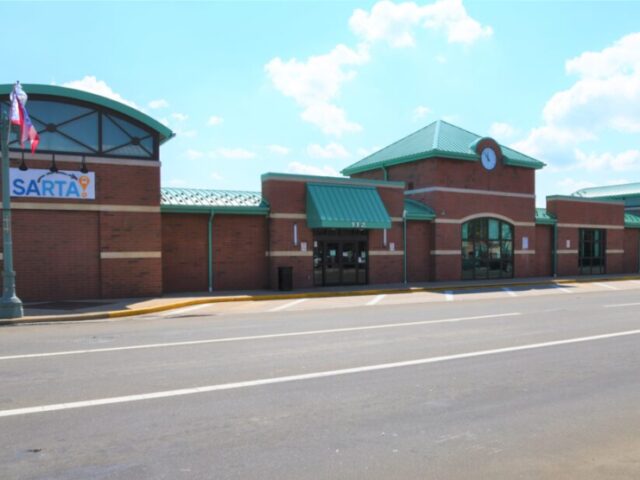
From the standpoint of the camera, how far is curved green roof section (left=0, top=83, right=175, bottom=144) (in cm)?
1695

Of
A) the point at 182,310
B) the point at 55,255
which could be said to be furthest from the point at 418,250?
the point at 55,255

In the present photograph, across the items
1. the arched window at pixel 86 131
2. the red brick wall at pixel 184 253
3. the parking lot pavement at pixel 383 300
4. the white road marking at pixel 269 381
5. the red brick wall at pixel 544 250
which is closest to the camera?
the white road marking at pixel 269 381

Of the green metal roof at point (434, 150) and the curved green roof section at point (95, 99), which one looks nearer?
the curved green roof section at point (95, 99)

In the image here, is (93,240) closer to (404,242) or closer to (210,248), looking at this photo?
(210,248)

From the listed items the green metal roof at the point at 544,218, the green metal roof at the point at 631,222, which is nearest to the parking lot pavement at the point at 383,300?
the green metal roof at the point at 544,218

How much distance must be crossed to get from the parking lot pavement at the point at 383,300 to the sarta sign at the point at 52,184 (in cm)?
507

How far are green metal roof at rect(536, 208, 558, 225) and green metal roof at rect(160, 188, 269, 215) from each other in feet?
53.4

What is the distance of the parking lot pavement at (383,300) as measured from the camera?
16.2 metres

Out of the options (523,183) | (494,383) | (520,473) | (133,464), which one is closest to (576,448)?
(520,473)

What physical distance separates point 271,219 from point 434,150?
9014 mm

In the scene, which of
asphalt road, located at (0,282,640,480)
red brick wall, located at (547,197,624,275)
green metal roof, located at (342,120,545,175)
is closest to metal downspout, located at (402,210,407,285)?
green metal roof, located at (342,120,545,175)

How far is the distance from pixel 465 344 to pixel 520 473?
18.3 ft

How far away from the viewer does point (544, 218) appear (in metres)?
30.7

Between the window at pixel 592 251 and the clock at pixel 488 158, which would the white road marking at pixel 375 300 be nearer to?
the clock at pixel 488 158
